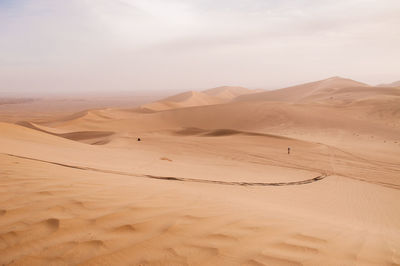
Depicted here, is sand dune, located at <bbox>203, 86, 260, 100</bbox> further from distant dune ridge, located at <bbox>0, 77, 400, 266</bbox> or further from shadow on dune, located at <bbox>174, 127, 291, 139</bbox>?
distant dune ridge, located at <bbox>0, 77, 400, 266</bbox>

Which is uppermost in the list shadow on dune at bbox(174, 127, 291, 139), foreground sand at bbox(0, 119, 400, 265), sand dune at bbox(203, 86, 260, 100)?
sand dune at bbox(203, 86, 260, 100)

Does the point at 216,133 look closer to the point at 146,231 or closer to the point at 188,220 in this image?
the point at 188,220

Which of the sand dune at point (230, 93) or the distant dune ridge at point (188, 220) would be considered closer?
the distant dune ridge at point (188, 220)

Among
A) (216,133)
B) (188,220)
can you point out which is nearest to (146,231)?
(188,220)

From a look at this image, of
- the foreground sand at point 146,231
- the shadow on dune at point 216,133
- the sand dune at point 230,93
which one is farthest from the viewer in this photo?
the sand dune at point 230,93

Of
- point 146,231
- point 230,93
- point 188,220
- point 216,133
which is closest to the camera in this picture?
point 146,231

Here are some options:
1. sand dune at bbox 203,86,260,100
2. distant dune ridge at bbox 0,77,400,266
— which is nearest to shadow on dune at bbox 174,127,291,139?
distant dune ridge at bbox 0,77,400,266

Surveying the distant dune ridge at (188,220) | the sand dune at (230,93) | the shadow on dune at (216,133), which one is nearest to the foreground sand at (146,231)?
the distant dune ridge at (188,220)

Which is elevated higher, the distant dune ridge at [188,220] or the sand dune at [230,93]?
the sand dune at [230,93]

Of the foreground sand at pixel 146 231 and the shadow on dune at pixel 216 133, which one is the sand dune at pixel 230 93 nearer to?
the shadow on dune at pixel 216 133

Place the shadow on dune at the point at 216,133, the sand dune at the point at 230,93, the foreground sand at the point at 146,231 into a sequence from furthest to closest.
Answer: the sand dune at the point at 230,93, the shadow on dune at the point at 216,133, the foreground sand at the point at 146,231

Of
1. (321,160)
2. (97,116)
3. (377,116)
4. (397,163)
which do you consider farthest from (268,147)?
(97,116)
